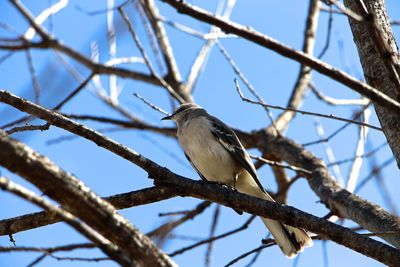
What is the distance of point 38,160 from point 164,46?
5.65 meters

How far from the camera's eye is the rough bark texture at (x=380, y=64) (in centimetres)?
330

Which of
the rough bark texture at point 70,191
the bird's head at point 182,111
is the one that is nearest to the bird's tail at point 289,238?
the bird's head at point 182,111

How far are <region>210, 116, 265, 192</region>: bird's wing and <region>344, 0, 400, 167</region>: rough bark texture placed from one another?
7.28 feet

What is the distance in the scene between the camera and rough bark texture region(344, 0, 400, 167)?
3303 mm

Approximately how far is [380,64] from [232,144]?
8.51 ft

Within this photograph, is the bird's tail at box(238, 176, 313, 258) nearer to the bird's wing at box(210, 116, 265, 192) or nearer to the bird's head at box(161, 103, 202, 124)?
the bird's wing at box(210, 116, 265, 192)

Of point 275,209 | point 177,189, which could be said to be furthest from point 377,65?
point 177,189

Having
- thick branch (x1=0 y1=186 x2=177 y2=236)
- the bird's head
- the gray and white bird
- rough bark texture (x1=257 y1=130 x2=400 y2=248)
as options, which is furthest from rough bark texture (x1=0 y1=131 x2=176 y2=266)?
the bird's head

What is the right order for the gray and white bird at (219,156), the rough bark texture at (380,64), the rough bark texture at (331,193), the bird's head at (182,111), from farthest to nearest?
the bird's head at (182,111) < the gray and white bird at (219,156) < the rough bark texture at (331,193) < the rough bark texture at (380,64)

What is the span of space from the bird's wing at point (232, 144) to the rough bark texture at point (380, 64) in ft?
7.28

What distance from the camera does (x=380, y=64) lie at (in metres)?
3.45

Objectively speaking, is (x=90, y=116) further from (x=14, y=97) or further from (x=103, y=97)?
(x=14, y=97)

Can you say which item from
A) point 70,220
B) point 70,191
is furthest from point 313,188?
point 70,220

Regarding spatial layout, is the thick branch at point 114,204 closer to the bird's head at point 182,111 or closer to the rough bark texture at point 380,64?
the rough bark texture at point 380,64
